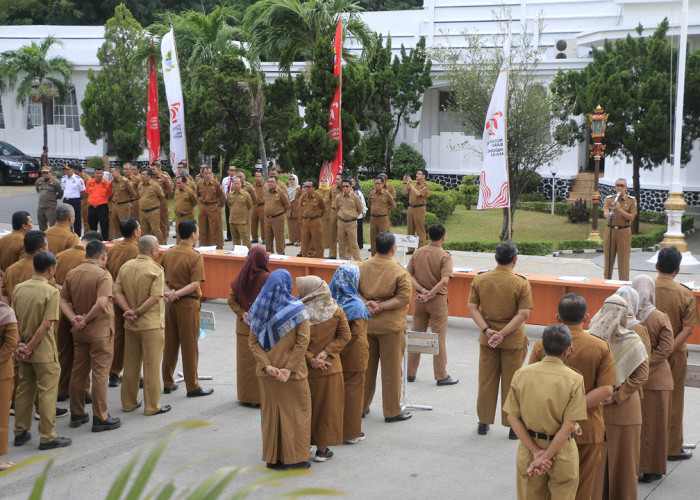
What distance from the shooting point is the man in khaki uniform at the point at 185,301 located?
8.77 meters

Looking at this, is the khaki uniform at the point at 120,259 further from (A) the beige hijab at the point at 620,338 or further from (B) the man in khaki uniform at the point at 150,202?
(B) the man in khaki uniform at the point at 150,202

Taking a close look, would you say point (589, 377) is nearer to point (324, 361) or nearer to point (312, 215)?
point (324, 361)

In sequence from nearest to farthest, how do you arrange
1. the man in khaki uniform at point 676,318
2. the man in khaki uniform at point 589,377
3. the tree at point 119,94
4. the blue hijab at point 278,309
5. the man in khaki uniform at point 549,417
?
the man in khaki uniform at point 549,417
the man in khaki uniform at point 589,377
the blue hijab at point 278,309
the man in khaki uniform at point 676,318
the tree at point 119,94

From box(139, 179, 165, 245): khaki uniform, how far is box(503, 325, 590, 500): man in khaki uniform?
46.7 ft

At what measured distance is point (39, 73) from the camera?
33.9 metres

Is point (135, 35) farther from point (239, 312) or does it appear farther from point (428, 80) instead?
point (239, 312)

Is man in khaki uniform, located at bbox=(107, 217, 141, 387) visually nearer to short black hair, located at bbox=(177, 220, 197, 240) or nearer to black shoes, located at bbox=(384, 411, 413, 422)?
short black hair, located at bbox=(177, 220, 197, 240)

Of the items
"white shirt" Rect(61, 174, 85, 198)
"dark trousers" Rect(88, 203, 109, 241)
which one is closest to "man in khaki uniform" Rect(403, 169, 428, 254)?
"dark trousers" Rect(88, 203, 109, 241)

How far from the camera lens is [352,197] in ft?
55.5

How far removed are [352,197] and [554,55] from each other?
1680 centimetres

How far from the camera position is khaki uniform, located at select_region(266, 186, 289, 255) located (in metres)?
17.8

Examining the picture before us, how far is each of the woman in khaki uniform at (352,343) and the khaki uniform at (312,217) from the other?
9.71 m

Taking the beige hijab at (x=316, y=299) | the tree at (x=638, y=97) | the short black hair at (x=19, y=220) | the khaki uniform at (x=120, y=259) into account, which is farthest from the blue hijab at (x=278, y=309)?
the tree at (x=638, y=97)

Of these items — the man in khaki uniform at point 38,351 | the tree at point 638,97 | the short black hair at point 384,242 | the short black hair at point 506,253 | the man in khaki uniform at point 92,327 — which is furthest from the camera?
the tree at point 638,97
